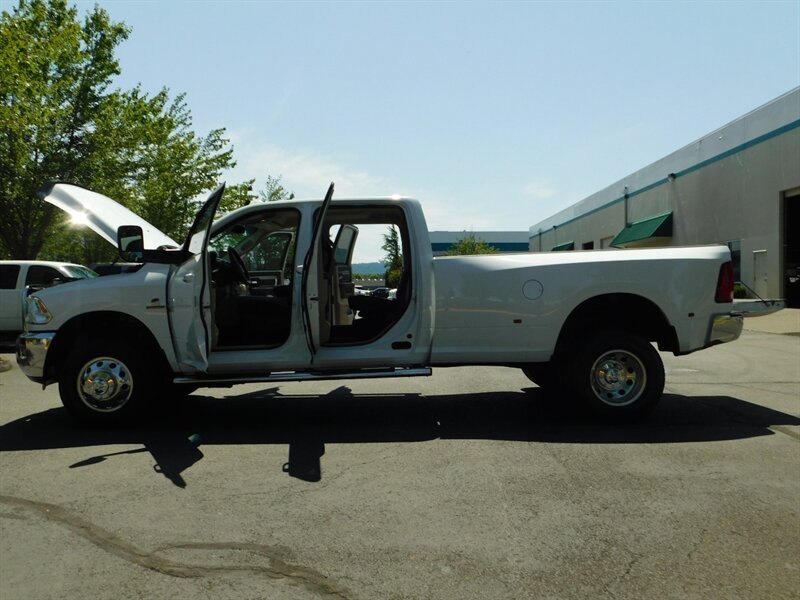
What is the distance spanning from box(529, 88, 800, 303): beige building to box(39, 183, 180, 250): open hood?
22.7 meters

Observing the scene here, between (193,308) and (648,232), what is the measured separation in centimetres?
3143

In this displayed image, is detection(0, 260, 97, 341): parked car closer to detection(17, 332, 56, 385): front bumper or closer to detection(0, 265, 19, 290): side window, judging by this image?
detection(0, 265, 19, 290): side window

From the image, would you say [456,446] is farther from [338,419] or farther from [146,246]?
[146,246]

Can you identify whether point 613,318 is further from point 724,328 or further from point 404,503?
point 404,503

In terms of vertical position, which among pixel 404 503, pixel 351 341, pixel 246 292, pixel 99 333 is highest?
pixel 246 292

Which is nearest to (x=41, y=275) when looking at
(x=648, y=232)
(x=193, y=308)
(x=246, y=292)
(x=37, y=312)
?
(x=37, y=312)

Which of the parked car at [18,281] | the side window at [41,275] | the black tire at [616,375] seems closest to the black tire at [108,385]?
the black tire at [616,375]

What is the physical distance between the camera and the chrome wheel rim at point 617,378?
253 inches

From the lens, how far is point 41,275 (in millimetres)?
14383

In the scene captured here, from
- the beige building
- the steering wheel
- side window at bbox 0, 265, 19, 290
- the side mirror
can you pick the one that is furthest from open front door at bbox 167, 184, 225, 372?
the beige building

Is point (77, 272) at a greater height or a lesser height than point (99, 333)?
greater

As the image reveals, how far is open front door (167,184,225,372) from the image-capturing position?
244 inches

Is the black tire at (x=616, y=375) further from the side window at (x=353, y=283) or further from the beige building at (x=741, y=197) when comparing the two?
the beige building at (x=741, y=197)

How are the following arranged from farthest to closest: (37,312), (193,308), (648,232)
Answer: (648,232), (37,312), (193,308)
